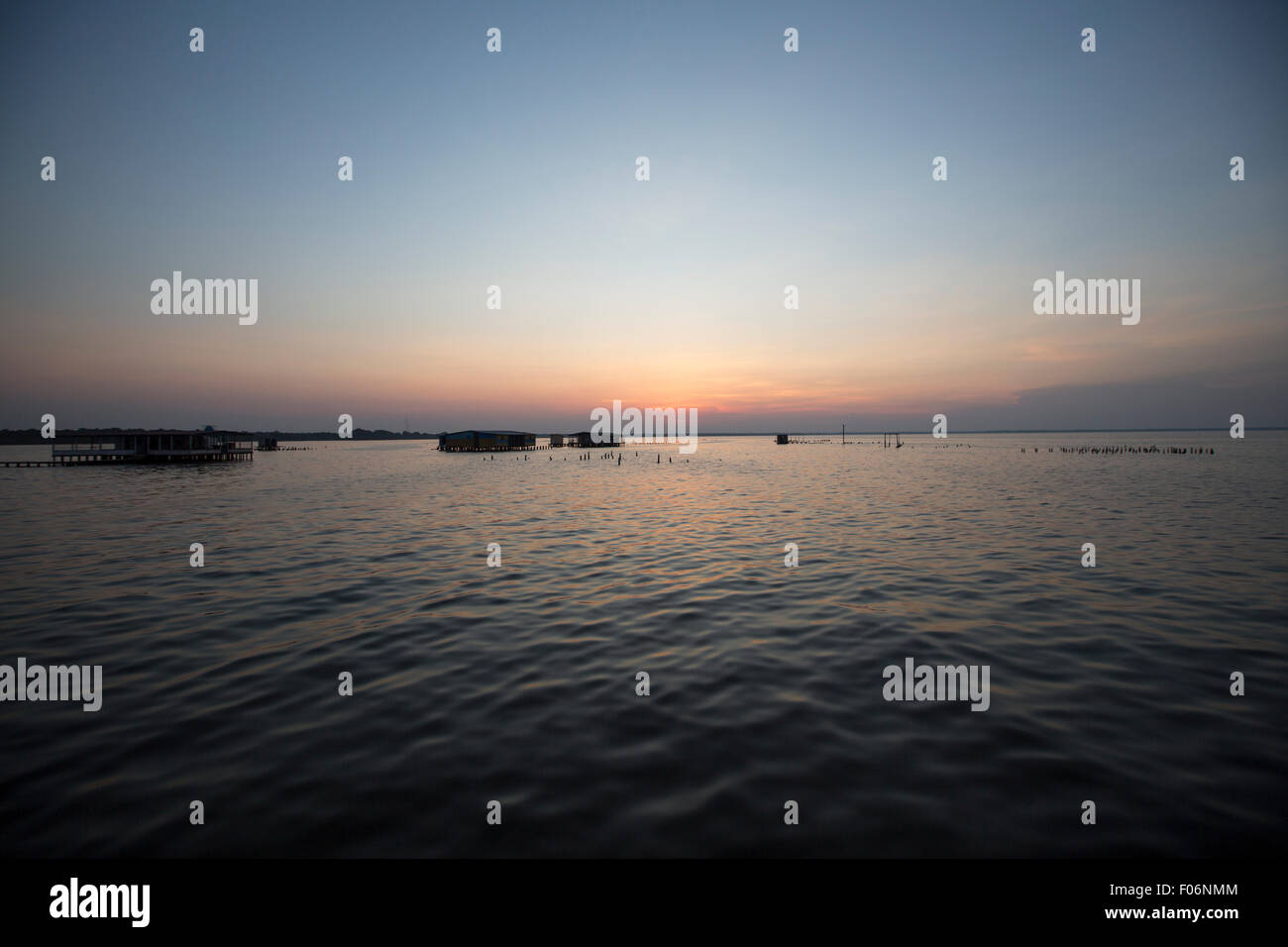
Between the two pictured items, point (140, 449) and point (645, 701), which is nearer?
point (645, 701)

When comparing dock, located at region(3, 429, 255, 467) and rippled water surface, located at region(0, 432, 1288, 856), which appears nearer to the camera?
rippled water surface, located at region(0, 432, 1288, 856)

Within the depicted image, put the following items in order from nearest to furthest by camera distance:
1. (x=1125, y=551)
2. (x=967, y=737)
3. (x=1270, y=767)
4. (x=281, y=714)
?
(x=1270, y=767) → (x=967, y=737) → (x=281, y=714) → (x=1125, y=551)

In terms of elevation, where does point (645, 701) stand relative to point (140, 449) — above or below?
below

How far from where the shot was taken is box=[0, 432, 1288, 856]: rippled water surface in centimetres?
566

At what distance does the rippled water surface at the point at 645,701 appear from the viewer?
223 inches

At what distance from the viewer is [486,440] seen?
137m

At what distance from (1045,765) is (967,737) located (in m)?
0.89

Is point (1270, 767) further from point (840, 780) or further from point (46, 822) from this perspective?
point (46, 822)

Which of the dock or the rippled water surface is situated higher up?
the dock

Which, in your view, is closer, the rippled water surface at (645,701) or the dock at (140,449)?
the rippled water surface at (645,701)

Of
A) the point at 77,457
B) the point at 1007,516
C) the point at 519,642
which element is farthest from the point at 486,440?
the point at 519,642

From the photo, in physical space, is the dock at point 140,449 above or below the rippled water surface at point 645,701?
above

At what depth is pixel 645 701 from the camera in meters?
8.56
